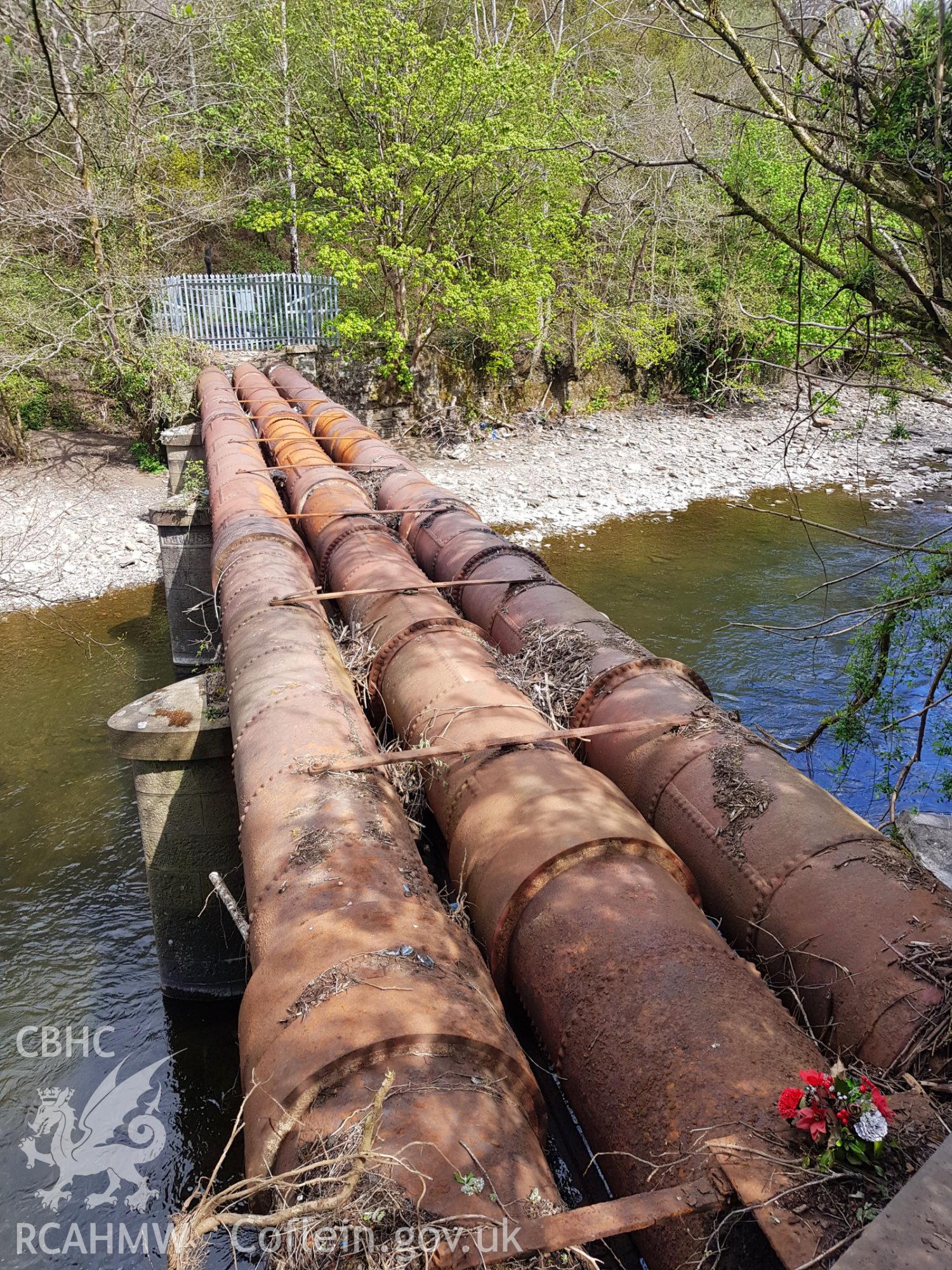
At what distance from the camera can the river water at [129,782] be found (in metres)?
5.61

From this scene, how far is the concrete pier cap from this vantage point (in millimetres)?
6031

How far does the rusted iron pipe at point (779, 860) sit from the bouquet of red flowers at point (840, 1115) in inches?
29.7

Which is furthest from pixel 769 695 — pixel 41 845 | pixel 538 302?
pixel 538 302

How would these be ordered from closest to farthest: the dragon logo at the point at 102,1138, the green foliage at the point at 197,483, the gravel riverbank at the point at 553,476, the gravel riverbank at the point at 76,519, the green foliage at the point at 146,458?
the dragon logo at the point at 102,1138, the green foliage at the point at 197,483, the gravel riverbank at the point at 76,519, the gravel riverbank at the point at 553,476, the green foliage at the point at 146,458

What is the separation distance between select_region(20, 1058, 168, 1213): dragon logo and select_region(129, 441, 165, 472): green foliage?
44.7 ft

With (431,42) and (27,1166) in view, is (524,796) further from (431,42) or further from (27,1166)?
(431,42)

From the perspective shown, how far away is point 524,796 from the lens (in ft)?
12.9

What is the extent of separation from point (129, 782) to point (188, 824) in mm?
3083

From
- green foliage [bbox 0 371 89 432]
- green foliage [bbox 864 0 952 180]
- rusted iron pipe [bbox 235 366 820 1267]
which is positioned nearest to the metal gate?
green foliage [bbox 0 371 89 432]

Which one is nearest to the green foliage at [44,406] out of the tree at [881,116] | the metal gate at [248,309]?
the metal gate at [248,309]

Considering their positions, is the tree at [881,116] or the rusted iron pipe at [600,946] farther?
the tree at [881,116]

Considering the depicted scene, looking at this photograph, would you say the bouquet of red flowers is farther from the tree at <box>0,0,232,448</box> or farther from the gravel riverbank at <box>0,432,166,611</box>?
the tree at <box>0,0,232,448</box>

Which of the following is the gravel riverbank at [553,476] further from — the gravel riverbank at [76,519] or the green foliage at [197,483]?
the green foliage at [197,483]

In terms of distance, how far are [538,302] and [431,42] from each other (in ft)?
34.2
